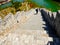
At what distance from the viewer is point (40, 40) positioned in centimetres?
1112

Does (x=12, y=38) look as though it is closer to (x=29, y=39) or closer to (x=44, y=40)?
(x=29, y=39)

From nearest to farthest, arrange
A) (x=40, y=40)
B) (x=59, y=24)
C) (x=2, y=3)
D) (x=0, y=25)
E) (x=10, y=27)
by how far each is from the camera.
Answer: (x=40, y=40), (x=59, y=24), (x=0, y=25), (x=10, y=27), (x=2, y=3)

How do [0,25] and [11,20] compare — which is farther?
[11,20]

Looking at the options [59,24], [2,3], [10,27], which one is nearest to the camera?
[59,24]

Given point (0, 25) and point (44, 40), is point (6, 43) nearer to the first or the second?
point (44, 40)

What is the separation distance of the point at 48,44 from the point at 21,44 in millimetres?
1552

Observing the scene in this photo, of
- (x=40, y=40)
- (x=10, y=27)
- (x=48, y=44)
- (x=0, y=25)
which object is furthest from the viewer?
(x=10, y=27)

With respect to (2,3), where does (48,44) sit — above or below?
above

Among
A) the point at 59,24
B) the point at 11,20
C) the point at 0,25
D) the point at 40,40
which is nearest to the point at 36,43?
the point at 40,40

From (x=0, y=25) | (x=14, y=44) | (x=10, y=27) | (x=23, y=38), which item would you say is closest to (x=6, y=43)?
(x=14, y=44)

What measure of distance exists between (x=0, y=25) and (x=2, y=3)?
71.8 metres

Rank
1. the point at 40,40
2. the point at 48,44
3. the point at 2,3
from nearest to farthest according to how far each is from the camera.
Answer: the point at 48,44 < the point at 40,40 < the point at 2,3

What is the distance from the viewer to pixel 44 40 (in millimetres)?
11219

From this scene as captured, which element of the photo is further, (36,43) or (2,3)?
(2,3)
